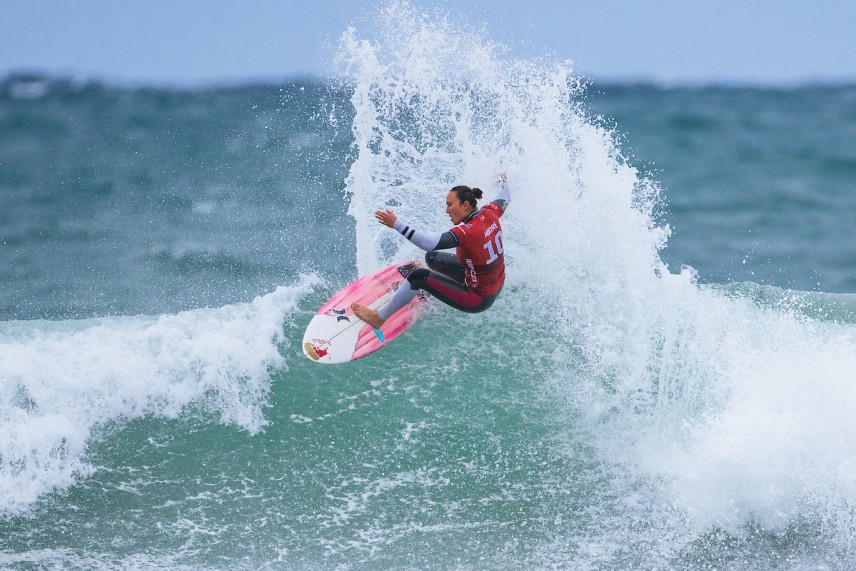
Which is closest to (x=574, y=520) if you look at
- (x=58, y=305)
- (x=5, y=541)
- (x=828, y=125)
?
(x=5, y=541)

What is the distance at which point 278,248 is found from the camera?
1048cm

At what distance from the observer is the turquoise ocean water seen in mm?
6254

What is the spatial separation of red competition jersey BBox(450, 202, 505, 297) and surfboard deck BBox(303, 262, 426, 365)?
0.88 meters

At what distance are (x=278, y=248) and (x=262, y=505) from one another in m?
4.51

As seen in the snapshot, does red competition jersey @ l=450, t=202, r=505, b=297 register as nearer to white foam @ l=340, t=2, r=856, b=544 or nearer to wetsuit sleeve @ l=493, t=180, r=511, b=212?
wetsuit sleeve @ l=493, t=180, r=511, b=212

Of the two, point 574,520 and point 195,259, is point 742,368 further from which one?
point 195,259

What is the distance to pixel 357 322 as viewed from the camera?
7.35 meters

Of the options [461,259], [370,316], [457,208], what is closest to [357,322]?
[370,316]

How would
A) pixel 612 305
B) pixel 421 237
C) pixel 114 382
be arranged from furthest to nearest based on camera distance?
pixel 612 305
pixel 114 382
pixel 421 237

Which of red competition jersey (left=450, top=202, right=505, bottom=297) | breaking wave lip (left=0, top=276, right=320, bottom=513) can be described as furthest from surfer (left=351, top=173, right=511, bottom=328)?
breaking wave lip (left=0, top=276, right=320, bottom=513)

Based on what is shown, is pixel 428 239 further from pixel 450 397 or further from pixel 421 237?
pixel 450 397

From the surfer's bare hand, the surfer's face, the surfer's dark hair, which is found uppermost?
the surfer's dark hair

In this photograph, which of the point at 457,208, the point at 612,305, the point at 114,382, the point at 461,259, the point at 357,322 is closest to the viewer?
the point at 457,208

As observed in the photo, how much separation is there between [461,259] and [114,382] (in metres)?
2.85
